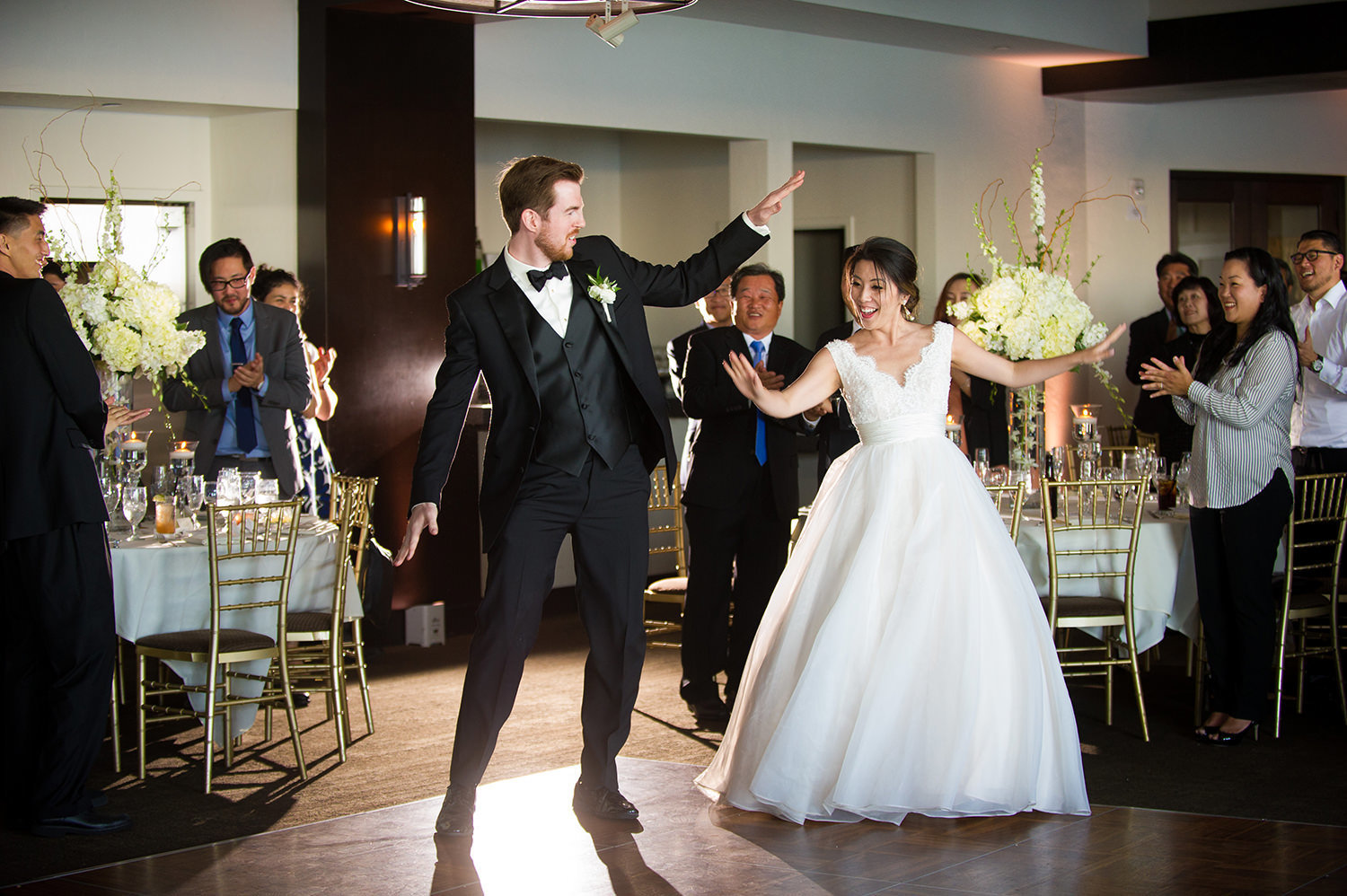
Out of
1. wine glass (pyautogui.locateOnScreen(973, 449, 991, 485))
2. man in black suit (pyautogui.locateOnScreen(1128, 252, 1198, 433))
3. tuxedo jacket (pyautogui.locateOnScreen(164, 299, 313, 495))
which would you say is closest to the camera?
wine glass (pyautogui.locateOnScreen(973, 449, 991, 485))

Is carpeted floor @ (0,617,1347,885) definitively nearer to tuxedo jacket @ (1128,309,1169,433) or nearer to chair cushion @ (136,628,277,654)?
chair cushion @ (136,628,277,654)

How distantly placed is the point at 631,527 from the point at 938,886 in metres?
1.28

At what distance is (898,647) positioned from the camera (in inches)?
169

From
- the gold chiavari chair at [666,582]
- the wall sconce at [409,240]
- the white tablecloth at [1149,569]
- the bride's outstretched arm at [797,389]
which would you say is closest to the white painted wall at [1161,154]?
the gold chiavari chair at [666,582]

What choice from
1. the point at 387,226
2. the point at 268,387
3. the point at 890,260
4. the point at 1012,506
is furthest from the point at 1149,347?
the point at 268,387

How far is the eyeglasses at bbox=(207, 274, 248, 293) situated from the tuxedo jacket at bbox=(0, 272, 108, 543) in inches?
85.6

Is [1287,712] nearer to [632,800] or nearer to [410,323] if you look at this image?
[632,800]

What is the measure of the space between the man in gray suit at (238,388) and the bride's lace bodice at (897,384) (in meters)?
2.87

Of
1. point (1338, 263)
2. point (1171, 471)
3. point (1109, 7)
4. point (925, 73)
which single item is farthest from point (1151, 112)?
point (1171, 471)

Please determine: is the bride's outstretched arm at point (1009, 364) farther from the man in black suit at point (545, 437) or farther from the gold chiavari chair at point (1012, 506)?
the man in black suit at point (545, 437)

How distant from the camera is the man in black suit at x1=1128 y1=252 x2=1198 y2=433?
8883 millimetres

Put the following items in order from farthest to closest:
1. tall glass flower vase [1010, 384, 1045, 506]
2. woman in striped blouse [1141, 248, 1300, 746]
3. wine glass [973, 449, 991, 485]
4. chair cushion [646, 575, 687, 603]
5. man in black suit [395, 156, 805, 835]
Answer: chair cushion [646, 575, 687, 603]
tall glass flower vase [1010, 384, 1045, 506]
wine glass [973, 449, 991, 485]
woman in striped blouse [1141, 248, 1300, 746]
man in black suit [395, 156, 805, 835]

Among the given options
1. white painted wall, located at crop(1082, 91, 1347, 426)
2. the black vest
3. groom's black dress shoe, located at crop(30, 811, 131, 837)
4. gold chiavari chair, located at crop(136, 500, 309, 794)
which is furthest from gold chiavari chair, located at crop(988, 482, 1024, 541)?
white painted wall, located at crop(1082, 91, 1347, 426)

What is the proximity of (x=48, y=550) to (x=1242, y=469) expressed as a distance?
4017 mm
